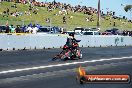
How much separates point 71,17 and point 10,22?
19.9 m

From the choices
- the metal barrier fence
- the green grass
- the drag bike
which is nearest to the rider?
the drag bike

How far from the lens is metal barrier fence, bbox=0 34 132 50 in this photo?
3241 cm

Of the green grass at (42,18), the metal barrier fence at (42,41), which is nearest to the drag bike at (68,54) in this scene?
the metal barrier fence at (42,41)

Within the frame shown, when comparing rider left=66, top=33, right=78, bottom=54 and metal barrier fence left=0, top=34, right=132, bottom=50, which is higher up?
rider left=66, top=33, right=78, bottom=54

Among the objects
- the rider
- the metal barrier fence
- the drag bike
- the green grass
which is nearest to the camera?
the drag bike

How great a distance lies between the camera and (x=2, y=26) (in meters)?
40.1

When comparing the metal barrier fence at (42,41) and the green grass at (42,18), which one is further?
the green grass at (42,18)

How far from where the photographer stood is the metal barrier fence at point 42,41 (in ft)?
106

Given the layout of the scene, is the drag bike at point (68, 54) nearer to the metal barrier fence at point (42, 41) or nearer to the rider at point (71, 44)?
the rider at point (71, 44)

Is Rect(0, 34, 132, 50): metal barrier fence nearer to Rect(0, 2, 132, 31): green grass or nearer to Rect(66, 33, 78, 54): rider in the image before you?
Rect(0, 2, 132, 31): green grass

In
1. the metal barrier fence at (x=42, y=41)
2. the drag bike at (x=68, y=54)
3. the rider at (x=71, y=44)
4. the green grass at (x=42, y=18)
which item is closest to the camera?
the drag bike at (x=68, y=54)

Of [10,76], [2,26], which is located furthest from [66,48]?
[2,26]

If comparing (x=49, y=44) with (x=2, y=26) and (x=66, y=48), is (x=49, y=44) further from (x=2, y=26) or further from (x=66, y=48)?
(x=66, y=48)

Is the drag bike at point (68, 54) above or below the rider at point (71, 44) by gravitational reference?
below
